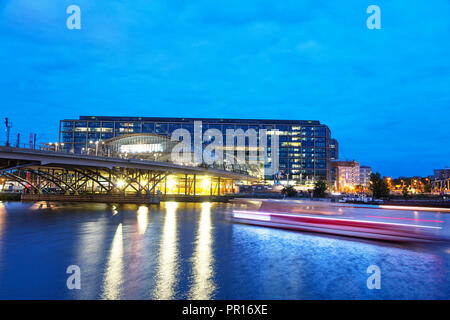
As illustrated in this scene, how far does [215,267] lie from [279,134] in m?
153

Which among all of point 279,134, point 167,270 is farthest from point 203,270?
point 279,134

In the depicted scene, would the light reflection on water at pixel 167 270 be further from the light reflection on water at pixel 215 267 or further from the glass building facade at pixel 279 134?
the glass building facade at pixel 279 134

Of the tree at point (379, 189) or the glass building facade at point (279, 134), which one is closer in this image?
the tree at point (379, 189)

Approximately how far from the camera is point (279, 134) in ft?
528

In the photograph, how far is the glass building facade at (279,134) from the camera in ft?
516

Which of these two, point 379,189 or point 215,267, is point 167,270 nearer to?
point 215,267

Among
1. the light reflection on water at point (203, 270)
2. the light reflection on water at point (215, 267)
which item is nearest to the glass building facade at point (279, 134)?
the light reflection on water at point (215, 267)

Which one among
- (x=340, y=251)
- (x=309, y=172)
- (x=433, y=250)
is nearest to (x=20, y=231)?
(x=340, y=251)

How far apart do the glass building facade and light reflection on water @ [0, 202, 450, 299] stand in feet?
459

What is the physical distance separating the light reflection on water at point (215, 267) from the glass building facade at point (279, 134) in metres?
140

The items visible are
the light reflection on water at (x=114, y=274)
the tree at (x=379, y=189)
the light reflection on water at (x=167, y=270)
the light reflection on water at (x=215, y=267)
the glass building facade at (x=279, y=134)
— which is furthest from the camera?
the glass building facade at (x=279, y=134)
